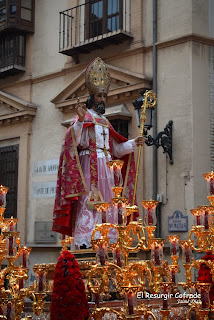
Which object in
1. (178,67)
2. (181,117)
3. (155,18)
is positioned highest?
(155,18)

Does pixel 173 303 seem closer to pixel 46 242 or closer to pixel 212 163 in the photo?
pixel 212 163

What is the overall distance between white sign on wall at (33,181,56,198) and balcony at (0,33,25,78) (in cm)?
294

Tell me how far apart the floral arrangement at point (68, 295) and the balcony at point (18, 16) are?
10.8 metres

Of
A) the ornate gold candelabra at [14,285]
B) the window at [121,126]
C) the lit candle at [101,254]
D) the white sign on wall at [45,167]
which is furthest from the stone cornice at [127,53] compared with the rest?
the lit candle at [101,254]

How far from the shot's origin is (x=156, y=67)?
40.3ft

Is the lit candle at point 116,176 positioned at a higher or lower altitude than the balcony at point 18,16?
lower

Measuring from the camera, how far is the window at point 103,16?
13375 millimetres

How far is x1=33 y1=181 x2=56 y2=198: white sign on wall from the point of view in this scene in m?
14.1

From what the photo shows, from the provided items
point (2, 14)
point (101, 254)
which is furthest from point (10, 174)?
point (101, 254)

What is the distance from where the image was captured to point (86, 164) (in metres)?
7.34

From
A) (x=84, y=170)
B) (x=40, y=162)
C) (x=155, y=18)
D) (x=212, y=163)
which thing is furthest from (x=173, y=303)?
(x=40, y=162)

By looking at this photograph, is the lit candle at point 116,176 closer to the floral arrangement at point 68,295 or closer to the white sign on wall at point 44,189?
the floral arrangement at point 68,295

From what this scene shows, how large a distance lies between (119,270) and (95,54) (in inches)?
365

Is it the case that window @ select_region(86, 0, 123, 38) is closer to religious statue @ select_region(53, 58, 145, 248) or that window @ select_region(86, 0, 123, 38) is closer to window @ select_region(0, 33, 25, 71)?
window @ select_region(0, 33, 25, 71)
